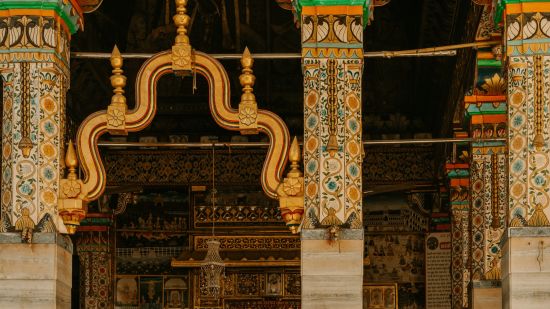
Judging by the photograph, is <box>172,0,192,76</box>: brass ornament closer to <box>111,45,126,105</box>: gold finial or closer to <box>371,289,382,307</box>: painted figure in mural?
<box>111,45,126,105</box>: gold finial

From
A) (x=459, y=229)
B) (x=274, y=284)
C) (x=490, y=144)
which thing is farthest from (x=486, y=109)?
(x=274, y=284)

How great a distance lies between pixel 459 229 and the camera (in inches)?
877

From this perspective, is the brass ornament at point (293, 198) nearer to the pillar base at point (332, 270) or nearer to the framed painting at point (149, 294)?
the pillar base at point (332, 270)

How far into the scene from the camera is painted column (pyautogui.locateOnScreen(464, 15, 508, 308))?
19042 mm

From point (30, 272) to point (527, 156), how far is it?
176 inches

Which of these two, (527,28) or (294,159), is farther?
(294,159)

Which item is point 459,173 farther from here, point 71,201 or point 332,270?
point 71,201

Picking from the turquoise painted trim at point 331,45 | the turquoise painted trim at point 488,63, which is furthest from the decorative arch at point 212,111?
the turquoise painted trim at point 488,63

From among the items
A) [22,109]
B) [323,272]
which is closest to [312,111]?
[323,272]

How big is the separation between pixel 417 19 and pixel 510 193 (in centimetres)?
902

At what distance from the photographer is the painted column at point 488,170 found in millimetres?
19042

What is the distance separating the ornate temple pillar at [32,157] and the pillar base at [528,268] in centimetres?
399

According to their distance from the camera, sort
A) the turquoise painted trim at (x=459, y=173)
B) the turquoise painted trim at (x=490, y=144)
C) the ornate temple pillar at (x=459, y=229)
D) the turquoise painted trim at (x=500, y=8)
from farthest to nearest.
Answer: the turquoise painted trim at (x=459, y=173), the ornate temple pillar at (x=459, y=229), the turquoise painted trim at (x=490, y=144), the turquoise painted trim at (x=500, y=8)

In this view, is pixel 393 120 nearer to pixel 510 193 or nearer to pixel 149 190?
pixel 149 190
